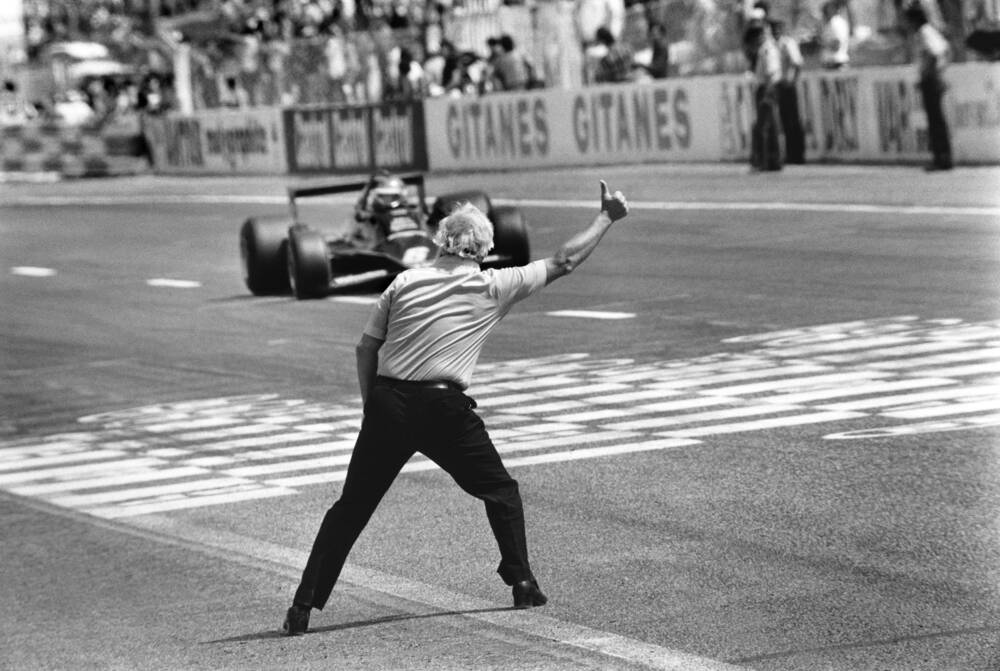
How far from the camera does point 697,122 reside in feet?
103

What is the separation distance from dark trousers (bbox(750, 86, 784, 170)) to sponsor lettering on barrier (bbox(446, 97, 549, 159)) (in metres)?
6.37

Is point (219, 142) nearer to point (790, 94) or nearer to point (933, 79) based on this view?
point (790, 94)

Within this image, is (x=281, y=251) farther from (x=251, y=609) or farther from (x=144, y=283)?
(x=251, y=609)

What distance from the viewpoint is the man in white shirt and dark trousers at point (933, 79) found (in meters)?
24.9

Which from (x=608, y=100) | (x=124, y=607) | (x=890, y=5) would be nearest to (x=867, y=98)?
(x=890, y=5)

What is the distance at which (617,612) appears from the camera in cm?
754

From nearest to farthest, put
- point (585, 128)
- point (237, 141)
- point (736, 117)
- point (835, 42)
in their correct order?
1. point (835, 42)
2. point (736, 117)
3. point (585, 128)
4. point (237, 141)

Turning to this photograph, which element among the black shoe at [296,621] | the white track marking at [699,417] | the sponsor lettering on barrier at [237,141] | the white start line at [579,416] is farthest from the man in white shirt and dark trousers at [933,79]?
the sponsor lettering on barrier at [237,141]

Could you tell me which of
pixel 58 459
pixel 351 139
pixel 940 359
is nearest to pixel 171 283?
pixel 58 459

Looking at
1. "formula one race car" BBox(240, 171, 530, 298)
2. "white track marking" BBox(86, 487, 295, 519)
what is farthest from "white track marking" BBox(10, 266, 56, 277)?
"white track marking" BBox(86, 487, 295, 519)

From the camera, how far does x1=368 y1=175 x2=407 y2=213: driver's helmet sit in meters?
18.7

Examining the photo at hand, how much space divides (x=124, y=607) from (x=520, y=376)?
591 cm

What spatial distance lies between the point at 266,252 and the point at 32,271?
6356 mm

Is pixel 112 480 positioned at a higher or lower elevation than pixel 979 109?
lower
